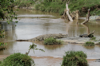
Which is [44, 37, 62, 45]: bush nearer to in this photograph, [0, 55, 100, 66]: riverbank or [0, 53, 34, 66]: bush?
[0, 55, 100, 66]: riverbank

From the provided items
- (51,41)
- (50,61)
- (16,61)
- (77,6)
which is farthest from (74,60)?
(77,6)

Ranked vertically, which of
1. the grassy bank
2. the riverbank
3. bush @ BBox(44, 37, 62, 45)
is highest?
the grassy bank

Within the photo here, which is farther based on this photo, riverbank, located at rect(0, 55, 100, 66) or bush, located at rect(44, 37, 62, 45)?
bush, located at rect(44, 37, 62, 45)

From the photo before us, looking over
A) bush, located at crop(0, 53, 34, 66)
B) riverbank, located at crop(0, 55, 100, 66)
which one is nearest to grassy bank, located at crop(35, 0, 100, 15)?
riverbank, located at crop(0, 55, 100, 66)

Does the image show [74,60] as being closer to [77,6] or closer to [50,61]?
[50,61]

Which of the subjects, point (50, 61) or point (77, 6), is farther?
point (77, 6)

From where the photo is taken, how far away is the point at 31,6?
219 ft

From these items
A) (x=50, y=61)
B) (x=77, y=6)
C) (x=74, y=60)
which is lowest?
(x=50, y=61)

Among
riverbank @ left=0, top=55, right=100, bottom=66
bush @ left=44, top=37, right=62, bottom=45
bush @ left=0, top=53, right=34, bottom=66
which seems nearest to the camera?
bush @ left=0, top=53, right=34, bottom=66

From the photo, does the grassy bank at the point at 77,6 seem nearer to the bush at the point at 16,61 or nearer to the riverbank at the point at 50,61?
the riverbank at the point at 50,61

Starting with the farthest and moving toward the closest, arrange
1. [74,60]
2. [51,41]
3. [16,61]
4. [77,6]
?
[77,6]
[51,41]
[74,60]
[16,61]

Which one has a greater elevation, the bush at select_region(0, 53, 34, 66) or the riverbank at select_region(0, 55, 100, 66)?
the bush at select_region(0, 53, 34, 66)

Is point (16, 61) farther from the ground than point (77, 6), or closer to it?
closer to it

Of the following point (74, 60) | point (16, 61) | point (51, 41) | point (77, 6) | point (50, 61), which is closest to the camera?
point (16, 61)
